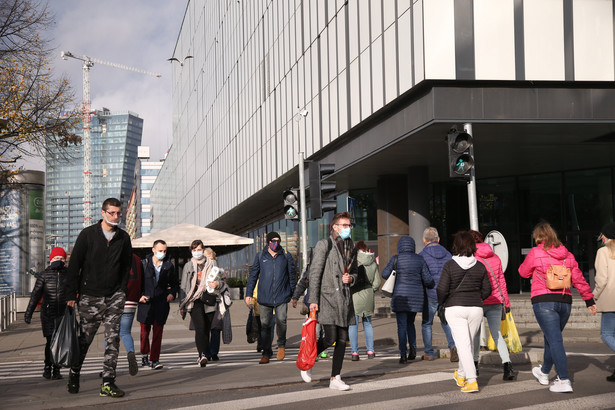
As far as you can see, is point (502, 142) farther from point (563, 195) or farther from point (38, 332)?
point (38, 332)

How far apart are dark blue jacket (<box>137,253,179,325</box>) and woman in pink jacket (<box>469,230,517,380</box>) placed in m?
4.40

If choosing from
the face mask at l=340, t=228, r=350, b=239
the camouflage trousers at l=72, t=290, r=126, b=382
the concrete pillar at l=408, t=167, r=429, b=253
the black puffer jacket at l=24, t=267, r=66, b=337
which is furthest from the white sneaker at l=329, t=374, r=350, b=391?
the concrete pillar at l=408, t=167, r=429, b=253

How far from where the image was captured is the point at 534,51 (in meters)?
18.0

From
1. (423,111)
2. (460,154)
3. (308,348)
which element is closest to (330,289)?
(308,348)

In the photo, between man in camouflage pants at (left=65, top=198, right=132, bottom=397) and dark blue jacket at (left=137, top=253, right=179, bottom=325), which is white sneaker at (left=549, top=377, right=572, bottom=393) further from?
dark blue jacket at (left=137, top=253, right=179, bottom=325)

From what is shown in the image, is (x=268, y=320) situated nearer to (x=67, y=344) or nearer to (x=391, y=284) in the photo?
(x=391, y=284)

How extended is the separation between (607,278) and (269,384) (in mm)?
3850

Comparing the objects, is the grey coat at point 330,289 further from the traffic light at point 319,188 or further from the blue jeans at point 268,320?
the traffic light at point 319,188

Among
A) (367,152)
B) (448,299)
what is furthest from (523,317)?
(448,299)

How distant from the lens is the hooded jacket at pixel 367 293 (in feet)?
38.7

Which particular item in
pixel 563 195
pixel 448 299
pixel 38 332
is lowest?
pixel 38 332

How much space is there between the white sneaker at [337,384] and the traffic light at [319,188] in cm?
713

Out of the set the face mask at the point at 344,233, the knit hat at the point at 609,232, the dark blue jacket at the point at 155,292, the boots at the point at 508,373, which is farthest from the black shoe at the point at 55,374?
the knit hat at the point at 609,232

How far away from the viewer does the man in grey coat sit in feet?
27.0
